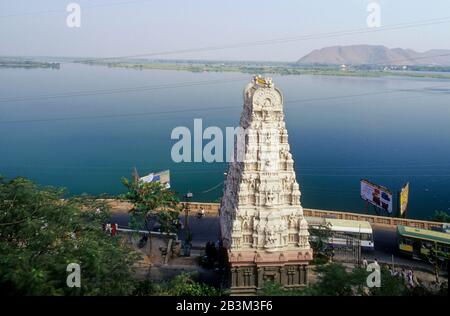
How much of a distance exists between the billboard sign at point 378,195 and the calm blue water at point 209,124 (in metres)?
10.4

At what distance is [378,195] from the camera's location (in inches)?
1356

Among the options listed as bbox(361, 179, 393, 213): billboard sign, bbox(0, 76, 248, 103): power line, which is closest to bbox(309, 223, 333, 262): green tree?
bbox(361, 179, 393, 213): billboard sign

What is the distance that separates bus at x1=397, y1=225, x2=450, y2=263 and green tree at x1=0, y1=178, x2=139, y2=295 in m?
17.3

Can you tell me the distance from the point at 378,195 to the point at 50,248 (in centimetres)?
2533

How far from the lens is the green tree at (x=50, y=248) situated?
538 inches

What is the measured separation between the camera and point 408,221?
32594 millimetres

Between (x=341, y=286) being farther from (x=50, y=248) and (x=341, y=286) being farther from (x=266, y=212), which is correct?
(x=50, y=248)

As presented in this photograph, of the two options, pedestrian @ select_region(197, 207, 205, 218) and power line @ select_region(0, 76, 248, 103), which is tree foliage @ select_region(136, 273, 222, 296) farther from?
power line @ select_region(0, 76, 248, 103)

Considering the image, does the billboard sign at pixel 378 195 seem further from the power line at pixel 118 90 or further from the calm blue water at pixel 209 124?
the power line at pixel 118 90

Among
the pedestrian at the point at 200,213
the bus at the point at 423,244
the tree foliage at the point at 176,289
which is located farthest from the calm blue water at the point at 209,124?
the tree foliage at the point at 176,289

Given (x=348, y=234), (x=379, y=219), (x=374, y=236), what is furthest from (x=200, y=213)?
(x=379, y=219)

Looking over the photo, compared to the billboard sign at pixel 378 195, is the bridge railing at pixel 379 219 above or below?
below

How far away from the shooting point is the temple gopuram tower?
21500 mm

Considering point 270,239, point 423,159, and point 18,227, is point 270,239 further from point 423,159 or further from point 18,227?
point 423,159
